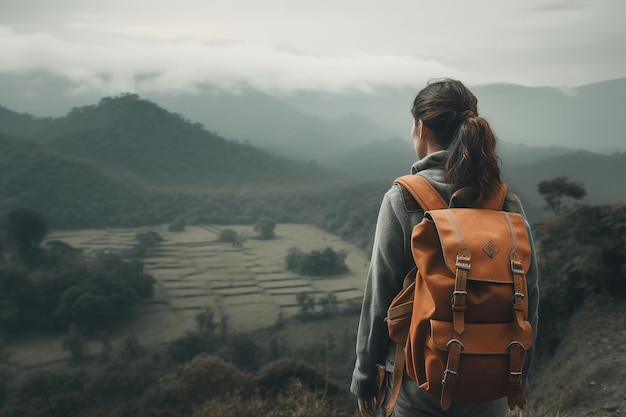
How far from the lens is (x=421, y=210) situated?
1.56 meters

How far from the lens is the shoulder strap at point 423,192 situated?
5.03 ft

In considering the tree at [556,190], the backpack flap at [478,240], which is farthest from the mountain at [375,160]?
the backpack flap at [478,240]

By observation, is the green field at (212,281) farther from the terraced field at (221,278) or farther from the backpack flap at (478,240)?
the backpack flap at (478,240)

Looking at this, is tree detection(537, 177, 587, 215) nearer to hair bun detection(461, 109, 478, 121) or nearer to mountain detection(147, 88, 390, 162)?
hair bun detection(461, 109, 478, 121)

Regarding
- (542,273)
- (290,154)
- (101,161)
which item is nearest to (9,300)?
(542,273)

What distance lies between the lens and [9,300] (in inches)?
1065

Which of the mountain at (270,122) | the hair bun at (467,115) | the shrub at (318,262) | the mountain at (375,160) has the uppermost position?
the mountain at (270,122)

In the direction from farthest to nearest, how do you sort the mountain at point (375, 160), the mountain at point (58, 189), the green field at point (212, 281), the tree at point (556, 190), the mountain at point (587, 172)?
the mountain at point (375, 160)
the mountain at point (58, 189)
the green field at point (212, 281)
the mountain at point (587, 172)
the tree at point (556, 190)

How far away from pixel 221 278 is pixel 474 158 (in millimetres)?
34893

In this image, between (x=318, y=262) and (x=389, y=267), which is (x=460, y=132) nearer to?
(x=389, y=267)

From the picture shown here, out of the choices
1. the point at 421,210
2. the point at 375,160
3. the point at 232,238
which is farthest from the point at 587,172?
the point at 375,160

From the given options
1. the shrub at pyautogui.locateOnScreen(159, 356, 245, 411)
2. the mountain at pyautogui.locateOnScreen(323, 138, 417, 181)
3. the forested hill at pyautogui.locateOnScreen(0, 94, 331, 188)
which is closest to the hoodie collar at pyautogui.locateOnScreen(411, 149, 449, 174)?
the shrub at pyautogui.locateOnScreen(159, 356, 245, 411)

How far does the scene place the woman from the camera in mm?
1537

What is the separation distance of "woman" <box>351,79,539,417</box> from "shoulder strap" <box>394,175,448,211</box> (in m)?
0.02
